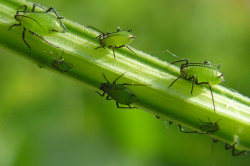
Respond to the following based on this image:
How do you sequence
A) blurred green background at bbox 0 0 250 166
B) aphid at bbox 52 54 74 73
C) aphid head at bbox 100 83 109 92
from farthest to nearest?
blurred green background at bbox 0 0 250 166
aphid head at bbox 100 83 109 92
aphid at bbox 52 54 74 73

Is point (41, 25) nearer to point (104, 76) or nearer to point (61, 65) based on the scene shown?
point (61, 65)

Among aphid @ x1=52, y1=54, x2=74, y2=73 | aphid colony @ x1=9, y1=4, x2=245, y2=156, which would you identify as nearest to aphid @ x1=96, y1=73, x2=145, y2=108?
aphid colony @ x1=9, y1=4, x2=245, y2=156

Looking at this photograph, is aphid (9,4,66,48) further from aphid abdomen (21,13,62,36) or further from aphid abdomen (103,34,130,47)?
aphid abdomen (103,34,130,47)

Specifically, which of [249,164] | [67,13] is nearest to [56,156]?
[67,13]

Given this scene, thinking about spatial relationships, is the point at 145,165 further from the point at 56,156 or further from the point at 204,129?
the point at 204,129

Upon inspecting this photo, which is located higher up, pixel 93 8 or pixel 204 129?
pixel 93 8

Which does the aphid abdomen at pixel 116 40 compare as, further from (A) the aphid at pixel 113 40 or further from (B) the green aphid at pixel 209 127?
(B) the green aphid at pixel 209 127
